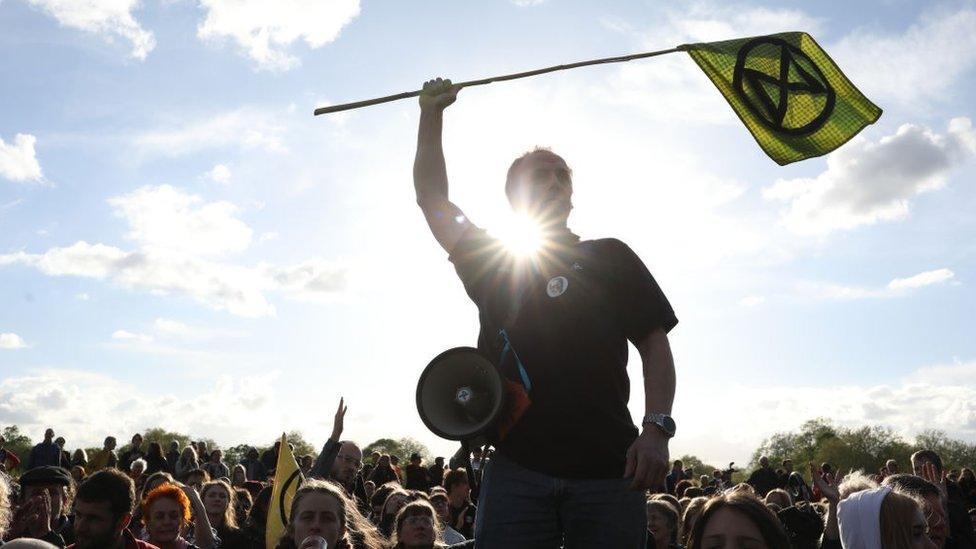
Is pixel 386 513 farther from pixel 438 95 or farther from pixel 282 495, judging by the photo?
pixel 438 95

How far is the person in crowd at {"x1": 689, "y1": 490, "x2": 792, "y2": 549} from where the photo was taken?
9.04 feet

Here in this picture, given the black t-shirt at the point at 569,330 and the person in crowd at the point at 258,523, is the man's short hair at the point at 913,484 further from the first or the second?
the person in crowd at the point at 258,523

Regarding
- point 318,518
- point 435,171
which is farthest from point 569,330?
point 318,518

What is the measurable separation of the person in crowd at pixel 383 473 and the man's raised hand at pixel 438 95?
1062 cm

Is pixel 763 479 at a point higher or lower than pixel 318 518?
higher

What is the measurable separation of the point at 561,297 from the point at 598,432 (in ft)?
1.42

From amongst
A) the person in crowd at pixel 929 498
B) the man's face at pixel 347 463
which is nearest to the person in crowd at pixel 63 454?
the man's face at pixel 347 463

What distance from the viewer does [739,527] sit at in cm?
277

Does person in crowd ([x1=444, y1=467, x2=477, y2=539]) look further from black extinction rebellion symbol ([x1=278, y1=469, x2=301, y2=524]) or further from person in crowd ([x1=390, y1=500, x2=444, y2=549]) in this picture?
black extinction rebellion symbol ([x1=278, y1=469, x2=301, y2=524])

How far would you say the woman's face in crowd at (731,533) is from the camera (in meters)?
2.75

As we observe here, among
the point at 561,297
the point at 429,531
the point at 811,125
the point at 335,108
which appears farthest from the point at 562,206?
the point at 429,531

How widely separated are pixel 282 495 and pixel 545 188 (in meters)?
4.42

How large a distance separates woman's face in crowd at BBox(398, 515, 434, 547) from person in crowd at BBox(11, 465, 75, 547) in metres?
2.33

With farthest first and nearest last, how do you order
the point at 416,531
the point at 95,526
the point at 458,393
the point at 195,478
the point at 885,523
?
1. the point at 195,478
2. the point at 416,531
3. the point at 95,526
4. the point at 885,523
5. the point at 458,393
